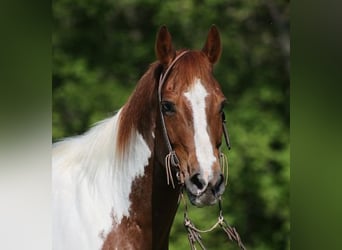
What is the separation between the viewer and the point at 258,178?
227 centimetres

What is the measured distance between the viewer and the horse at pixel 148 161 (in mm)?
1939

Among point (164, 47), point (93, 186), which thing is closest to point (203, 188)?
point (93, 186)

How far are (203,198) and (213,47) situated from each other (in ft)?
1.79

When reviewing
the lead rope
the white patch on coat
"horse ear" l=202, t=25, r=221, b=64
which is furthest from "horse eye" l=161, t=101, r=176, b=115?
the lead rope

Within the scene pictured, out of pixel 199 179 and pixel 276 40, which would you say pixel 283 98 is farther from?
pixel 199 179

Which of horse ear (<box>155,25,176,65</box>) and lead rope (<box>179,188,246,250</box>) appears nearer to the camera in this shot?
horse ear (<box>155,25,176,65</box>)

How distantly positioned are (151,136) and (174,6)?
19.8 inches

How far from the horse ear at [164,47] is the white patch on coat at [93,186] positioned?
0.85 feet

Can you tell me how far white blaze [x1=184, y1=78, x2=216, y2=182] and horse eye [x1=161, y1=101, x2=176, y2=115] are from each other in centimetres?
6

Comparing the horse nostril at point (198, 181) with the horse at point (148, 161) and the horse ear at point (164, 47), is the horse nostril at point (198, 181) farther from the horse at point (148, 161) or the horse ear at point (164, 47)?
the horse ear at point (164, 47)

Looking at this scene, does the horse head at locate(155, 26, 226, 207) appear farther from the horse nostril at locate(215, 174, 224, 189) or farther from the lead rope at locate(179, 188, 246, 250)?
the lead rope at locate(179, 188, 246, 250)

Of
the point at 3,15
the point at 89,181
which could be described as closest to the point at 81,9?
the point at 3,15

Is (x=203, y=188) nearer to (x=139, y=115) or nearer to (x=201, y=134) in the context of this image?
(x=201, y=134)

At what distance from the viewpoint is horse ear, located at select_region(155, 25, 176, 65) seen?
204cm
